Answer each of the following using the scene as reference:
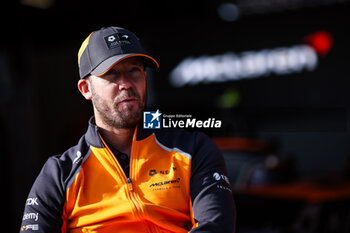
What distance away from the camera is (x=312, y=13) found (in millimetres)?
5582

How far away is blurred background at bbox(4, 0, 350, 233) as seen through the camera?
12.1 ft

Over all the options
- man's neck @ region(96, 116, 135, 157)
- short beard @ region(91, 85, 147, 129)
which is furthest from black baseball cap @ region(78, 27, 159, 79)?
man's neck @ region(96, 116, 135, 157)

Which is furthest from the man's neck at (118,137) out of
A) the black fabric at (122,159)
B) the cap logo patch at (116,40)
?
the cap logo patch at (116,40)

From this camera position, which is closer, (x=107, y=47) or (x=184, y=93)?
(x=107, y=47)

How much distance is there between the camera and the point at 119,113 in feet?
6.12

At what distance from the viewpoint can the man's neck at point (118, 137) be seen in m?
1.97

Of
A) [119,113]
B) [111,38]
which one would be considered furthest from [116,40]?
[119,113]

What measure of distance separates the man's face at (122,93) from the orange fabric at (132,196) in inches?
6.2

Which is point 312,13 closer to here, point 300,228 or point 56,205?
point 300,228

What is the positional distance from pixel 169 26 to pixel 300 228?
3.83m

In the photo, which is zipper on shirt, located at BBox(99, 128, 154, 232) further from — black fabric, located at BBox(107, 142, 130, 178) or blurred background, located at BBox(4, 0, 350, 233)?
blurred background, located at BBox(4, 0, 350, 233)

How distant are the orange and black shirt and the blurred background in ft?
5.52

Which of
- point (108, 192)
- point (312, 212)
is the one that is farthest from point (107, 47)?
point (312, 212)

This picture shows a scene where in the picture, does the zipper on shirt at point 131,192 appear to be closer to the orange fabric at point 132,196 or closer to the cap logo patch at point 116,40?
the orange fabric at point 132,196
